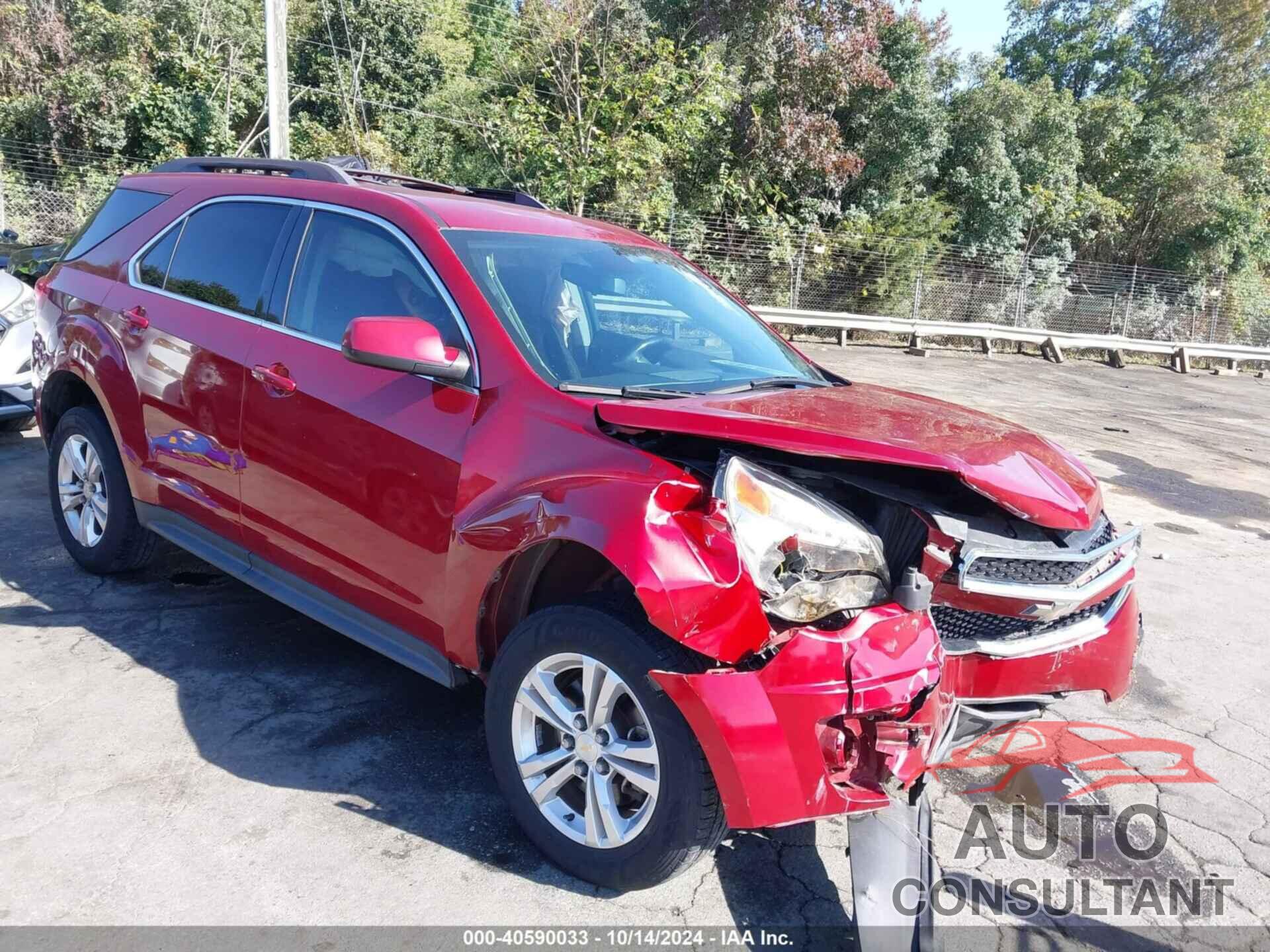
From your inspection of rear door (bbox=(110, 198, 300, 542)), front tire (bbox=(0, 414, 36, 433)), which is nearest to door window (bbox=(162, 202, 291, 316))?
rear door (bbox=(110, 198, 300, 542))

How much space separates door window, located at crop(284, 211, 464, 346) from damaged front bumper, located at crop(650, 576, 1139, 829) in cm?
151

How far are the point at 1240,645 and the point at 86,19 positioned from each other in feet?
85.0

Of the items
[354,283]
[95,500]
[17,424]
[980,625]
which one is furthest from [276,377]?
[17,424]

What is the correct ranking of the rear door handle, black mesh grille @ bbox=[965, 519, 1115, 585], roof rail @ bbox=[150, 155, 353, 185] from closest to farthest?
black mesh grille @ bbox=[965, 519, 1115, 585]
roof rail @ bbox=[150, 155, 353, 185]
the rear door handle

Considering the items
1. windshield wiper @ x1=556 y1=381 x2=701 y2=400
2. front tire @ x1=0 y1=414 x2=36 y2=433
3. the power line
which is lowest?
front tire @ x1=0 y1=414 x2=36 y2=433

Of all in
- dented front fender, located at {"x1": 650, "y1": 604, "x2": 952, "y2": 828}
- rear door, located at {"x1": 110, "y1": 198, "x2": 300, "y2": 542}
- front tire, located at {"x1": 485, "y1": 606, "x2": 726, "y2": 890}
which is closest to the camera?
dented front fender, located at {"x1": 650, "y1": 604, "x2": 952, "y2": 828}

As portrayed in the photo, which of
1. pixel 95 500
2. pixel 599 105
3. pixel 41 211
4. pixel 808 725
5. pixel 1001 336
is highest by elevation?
pixel 599 105

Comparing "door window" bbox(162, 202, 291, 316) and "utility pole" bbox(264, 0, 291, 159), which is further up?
"utility pole" bbox(264, 0, 291, 159)

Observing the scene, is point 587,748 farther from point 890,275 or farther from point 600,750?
point 890,275

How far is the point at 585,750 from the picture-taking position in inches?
105

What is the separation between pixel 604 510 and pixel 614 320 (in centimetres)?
118

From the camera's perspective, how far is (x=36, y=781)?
3.10 meters

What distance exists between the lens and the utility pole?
502 inches

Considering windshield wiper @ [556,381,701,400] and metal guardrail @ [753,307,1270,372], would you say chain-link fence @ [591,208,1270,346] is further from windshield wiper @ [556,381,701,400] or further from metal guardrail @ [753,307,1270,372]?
windshield wiper @ [556,381,701,400]
